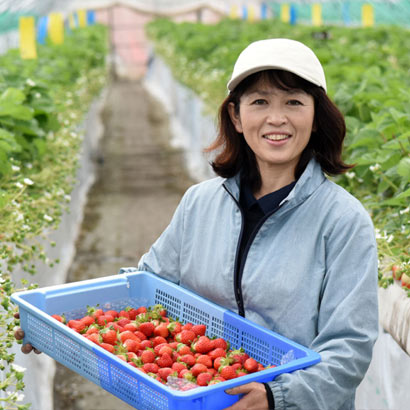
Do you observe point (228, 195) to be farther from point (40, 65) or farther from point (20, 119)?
point (40, 65)

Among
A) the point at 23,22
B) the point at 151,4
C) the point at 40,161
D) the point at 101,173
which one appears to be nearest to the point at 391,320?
the point at 40,161

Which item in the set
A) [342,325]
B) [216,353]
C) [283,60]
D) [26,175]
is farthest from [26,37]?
[342,325]

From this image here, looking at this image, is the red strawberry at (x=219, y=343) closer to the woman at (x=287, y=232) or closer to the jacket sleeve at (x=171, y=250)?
the woman at (x=287, y=232)

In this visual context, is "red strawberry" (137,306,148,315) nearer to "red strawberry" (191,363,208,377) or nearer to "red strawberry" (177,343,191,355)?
"red strawberry" (177,343,191,355)

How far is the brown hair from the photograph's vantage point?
2033mm

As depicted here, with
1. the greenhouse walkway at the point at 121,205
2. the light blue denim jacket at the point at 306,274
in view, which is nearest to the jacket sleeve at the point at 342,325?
the light blue denim jacket at the point at 306,274

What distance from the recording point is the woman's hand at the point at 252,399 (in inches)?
68.4

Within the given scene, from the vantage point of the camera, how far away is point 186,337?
2150 millimetres

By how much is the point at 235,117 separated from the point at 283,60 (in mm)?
362

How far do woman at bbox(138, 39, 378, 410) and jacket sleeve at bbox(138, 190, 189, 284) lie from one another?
1cm

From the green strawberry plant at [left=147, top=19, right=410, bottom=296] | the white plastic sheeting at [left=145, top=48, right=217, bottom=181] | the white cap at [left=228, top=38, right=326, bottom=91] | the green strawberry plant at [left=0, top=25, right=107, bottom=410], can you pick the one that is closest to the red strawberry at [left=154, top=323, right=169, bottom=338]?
the green strawberry plant at [left=0, top=25, right=107, bottom=410]

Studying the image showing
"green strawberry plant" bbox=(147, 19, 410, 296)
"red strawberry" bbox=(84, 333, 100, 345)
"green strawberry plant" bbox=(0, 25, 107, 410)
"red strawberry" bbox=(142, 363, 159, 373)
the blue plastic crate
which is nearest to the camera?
the blue plastic crate

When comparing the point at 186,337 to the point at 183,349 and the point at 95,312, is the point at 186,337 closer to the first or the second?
the point at 183,349

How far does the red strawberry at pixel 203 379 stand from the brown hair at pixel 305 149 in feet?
2.19
